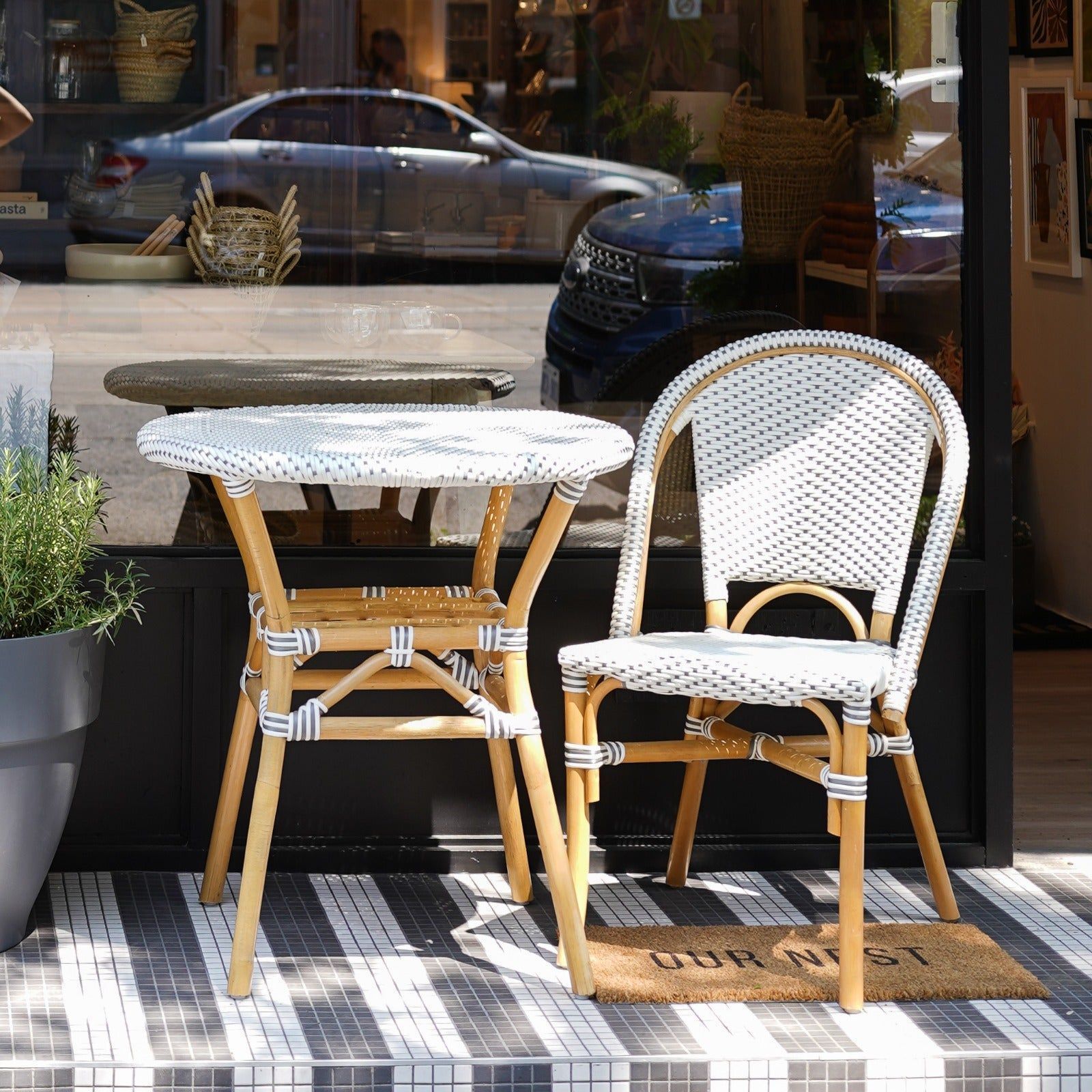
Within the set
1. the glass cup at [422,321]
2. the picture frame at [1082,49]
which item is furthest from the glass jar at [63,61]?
the picture frame at [1082,49]

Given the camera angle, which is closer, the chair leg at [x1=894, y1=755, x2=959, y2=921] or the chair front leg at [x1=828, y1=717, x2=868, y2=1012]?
the chair front leg at [x1=828, y1=717, x2=868, y2=1012]

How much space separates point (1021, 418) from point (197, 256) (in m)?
3.09

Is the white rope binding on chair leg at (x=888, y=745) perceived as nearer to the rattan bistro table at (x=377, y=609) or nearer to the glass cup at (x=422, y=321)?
the rattan bistro table at (x=377, y=609)

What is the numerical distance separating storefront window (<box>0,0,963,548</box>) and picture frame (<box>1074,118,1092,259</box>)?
6.91 feet

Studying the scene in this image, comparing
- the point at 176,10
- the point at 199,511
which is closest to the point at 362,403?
the point at 199,511

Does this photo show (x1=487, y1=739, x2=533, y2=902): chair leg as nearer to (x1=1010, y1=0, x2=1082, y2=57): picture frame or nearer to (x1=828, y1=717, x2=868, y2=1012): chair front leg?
(x1=828, y1=717, x2=868, y2=1012): chair front leg

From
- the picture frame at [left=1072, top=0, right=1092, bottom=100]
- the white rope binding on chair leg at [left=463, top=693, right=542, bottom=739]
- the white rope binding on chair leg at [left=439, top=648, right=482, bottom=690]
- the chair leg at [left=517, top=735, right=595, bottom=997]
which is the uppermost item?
the picture frame at [left=1072, top=0, right=1092, bottom=100]

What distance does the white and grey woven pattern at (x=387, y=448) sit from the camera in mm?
2330

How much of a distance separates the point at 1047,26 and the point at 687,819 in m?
3.25

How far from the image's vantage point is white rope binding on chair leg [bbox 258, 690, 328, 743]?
2438 mm

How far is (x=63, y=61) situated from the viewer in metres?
2.99

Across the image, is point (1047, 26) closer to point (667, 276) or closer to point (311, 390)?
point (667, 276)

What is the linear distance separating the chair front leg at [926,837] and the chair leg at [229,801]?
104cm

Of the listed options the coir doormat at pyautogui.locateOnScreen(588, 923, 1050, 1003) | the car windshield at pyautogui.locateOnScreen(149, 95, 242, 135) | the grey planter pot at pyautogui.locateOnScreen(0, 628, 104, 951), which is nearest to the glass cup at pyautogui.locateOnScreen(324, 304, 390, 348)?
the car windshield at pyautogui.locateOnScreen(149, 95, 242, 135)
